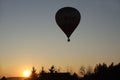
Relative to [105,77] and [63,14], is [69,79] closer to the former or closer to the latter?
[105,77]

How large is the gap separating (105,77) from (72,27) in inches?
953

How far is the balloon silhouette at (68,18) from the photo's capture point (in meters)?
51.0

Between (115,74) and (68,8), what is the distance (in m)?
21.5

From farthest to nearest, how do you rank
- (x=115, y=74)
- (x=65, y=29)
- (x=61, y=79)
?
(x=61, y=79)
(x=115, y=74)
(x=65, y=29)

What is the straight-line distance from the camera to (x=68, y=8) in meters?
51.7

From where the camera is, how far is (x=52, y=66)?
107 meters

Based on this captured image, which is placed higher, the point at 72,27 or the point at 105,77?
the point at 72,27

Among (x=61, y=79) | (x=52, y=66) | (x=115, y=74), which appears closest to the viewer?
(x=115, y=74)

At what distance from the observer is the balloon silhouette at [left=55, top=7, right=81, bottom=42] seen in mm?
50969

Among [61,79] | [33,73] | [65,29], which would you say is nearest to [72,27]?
[65,29]

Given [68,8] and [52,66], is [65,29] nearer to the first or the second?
[68,8]

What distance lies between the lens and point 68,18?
169 ft

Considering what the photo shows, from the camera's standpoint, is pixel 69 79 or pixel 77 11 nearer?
pixel 77 11

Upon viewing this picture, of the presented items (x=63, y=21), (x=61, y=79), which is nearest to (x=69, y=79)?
(x=61, y=79)
